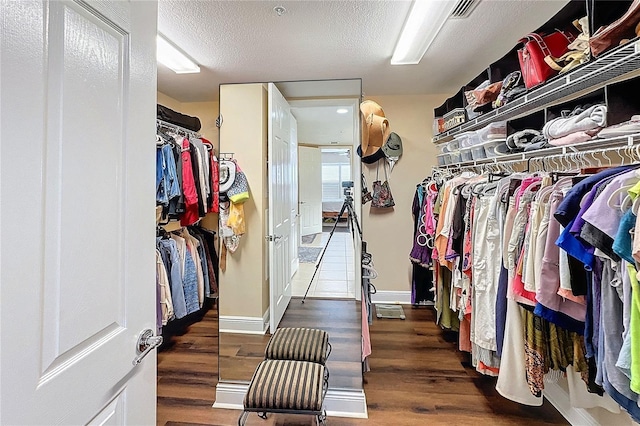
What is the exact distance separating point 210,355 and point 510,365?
2.09 meters

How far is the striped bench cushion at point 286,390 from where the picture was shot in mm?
1475

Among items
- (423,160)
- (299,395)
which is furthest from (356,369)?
(423,160)

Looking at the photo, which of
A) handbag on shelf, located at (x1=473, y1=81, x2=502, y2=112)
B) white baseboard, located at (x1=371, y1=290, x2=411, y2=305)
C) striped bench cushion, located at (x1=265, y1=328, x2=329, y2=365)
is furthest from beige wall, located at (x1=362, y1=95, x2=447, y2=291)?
striped bench cushion, located at (x1=265, y1=328, x2=329, y2=365)

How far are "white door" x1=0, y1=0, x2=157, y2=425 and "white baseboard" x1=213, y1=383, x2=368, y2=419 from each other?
1200 mm

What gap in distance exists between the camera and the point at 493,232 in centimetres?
172

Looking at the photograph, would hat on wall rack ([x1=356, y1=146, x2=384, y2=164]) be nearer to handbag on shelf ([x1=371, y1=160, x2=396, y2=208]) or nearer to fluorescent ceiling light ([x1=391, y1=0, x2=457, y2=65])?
handbag on shelf ([x1=371, y1=160, x2=396, y2=208])

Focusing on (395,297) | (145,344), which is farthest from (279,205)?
(395,297)

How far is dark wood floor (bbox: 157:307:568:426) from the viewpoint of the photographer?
1.88 metres

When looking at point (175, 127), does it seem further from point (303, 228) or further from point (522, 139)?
point (522, 139)

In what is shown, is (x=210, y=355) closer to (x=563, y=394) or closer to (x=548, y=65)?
(x=563, y=394)

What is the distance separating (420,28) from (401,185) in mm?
1866

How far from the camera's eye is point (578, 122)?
1479 millimetres

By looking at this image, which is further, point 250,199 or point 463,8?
point 250,199

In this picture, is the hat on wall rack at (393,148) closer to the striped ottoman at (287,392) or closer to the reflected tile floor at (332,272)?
the reflected tile floor at (332,272)
